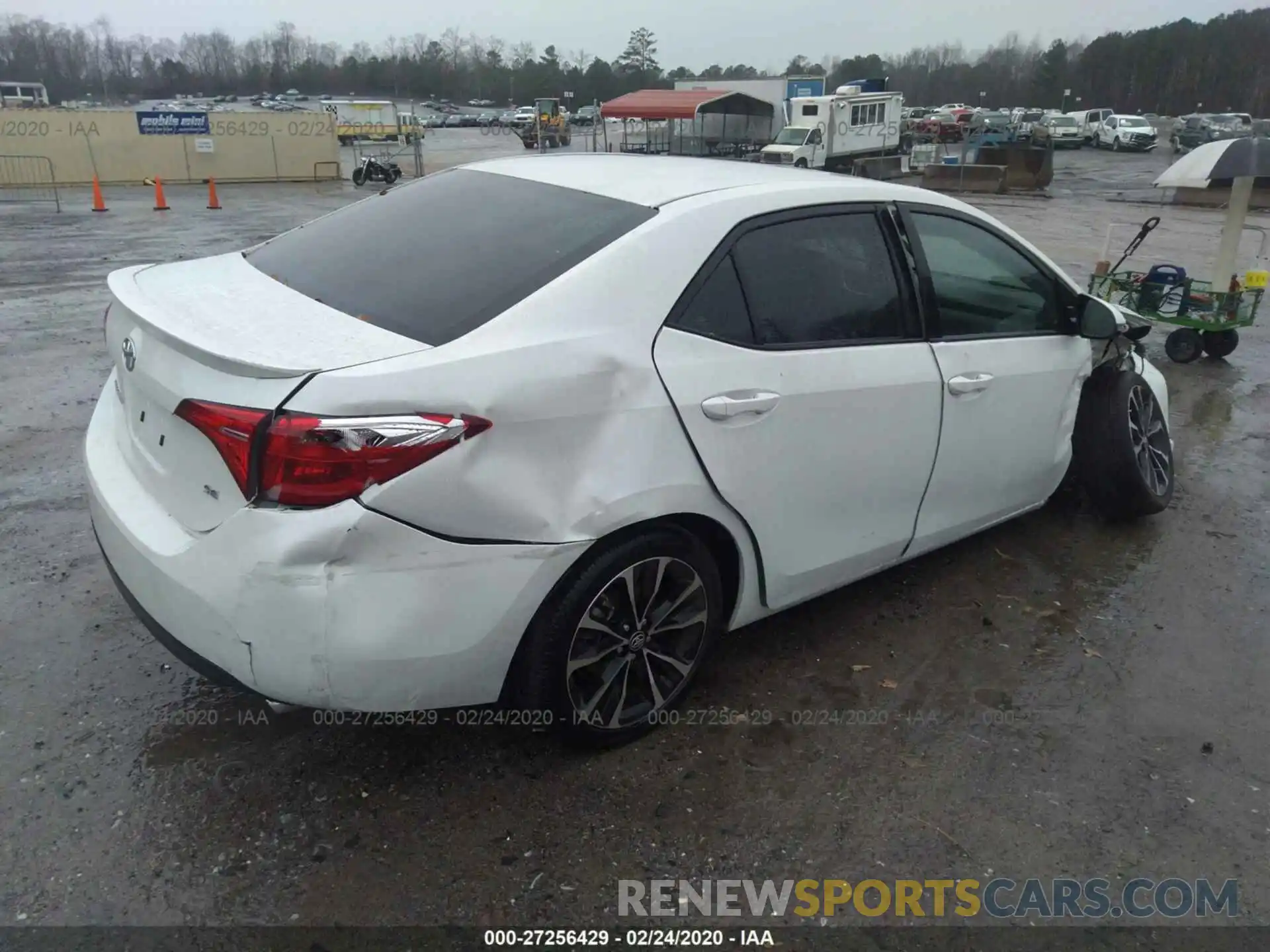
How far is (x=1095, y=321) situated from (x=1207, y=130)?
55.3m

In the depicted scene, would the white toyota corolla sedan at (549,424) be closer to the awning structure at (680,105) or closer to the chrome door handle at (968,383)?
the chrome door handle at (968,383)

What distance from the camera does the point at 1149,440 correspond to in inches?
180

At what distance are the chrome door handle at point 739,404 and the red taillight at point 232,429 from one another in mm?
1197

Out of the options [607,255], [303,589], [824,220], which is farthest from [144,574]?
[824,220]

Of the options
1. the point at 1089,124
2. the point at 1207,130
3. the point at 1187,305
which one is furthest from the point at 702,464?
the point at 1089,124

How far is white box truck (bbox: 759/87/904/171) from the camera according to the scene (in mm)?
34750

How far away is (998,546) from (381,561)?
3183 mm

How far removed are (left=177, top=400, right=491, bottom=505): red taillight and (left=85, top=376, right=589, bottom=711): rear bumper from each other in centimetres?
5

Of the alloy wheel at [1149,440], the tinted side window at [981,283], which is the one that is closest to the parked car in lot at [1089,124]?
the alloy wheel at [1149,440]

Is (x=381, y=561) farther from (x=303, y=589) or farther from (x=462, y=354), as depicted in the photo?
(x=462, y=354)

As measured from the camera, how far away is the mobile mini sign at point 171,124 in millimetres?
25656

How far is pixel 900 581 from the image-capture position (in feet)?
13.1

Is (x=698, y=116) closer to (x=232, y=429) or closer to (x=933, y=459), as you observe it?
(x=933, y=459)

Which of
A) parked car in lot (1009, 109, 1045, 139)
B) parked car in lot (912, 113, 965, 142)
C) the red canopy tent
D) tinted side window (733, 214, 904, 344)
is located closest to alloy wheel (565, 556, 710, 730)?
tinted side window (733, 214, 904, 344)
